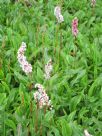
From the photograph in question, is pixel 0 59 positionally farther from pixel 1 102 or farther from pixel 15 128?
pixel 15 128

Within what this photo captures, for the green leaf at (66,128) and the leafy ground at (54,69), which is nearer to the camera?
the green leaf at (66,128)

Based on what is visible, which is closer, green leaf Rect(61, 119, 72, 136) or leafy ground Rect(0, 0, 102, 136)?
green leaf Rect(61, 119, 72, 136)

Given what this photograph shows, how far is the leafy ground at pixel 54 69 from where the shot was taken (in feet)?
12.4

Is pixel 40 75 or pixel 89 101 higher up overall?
pixel 40 75

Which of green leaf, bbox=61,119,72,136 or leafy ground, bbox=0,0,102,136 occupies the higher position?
leafy ground, bbox=0,0,102,136

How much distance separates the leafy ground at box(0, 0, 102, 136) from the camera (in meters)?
3.77

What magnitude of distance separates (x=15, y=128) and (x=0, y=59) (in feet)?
4.01

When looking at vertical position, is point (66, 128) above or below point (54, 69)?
below

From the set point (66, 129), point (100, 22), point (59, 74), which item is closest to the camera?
point (66, 129)

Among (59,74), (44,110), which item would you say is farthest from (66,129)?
(59,74)

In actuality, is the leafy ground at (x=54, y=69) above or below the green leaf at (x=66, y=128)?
above

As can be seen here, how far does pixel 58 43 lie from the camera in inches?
205

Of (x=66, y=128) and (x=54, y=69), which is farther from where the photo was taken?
(x=54, y=69)

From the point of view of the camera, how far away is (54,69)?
15.1ft
